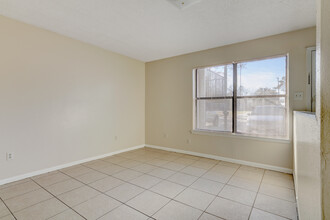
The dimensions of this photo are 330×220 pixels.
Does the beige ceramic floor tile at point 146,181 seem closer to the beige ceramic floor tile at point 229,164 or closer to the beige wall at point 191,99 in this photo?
the beige ceramic floor tile at point 229,164

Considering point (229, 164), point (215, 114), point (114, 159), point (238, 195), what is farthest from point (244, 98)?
point (114, 159)

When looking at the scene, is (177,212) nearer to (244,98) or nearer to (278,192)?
(278,192)

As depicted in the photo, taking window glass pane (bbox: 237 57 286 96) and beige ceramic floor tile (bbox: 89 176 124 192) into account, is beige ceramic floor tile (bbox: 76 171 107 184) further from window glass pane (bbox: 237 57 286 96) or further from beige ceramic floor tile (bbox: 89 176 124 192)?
window glass pane (bbox: 237 57 286 96)

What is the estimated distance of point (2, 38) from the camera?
2.56 meters

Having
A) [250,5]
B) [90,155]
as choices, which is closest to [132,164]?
[90,155]

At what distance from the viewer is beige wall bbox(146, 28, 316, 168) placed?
297cm

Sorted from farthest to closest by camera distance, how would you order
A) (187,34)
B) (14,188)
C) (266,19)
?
(187,34) < (266,19) < (14,188)

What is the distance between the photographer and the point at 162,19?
265cm

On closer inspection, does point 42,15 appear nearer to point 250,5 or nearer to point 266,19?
point 250,5

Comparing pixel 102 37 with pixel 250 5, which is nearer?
pixel 250 5

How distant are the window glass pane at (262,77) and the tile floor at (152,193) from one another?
1.57 metres

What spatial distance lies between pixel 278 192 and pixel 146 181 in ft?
6.50

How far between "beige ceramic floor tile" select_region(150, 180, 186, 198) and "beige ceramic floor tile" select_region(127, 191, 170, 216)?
0.09 meters

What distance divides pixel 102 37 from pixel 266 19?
117 inches
